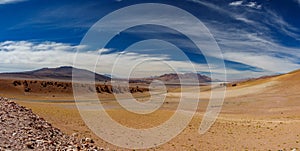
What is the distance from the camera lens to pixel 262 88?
77.2 meters

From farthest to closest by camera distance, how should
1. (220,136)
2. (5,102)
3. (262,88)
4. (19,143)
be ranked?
(262,88) → (220,136) → (5,102) → (19,143)

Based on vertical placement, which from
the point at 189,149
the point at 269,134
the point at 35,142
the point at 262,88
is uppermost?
the point at 35,142

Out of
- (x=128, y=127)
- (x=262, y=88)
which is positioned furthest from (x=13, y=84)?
(x=128, y=127)

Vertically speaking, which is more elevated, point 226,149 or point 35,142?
point 35,142

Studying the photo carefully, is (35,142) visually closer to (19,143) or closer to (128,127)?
(19,143)

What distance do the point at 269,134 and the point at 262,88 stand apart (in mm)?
54986

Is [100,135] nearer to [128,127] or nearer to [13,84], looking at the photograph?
[128,127]

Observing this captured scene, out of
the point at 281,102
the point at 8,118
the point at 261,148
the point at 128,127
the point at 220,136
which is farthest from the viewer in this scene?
the point at 281,102

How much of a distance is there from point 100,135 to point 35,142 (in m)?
8.88

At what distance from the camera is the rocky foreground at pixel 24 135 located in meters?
11.5

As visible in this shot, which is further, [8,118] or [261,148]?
[261,148]

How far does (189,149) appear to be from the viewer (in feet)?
61.7

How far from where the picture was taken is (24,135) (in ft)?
41.7

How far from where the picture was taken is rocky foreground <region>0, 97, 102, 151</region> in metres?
11.5
